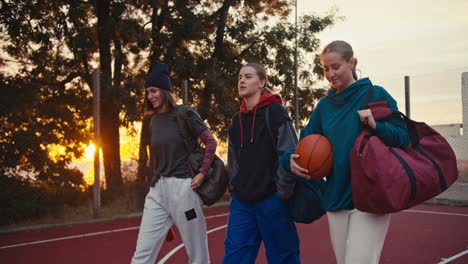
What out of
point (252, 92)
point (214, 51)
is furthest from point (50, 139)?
point (252, 92)

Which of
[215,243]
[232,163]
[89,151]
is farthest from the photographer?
[89,151]

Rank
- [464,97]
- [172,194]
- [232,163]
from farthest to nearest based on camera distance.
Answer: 1. [464,97]
2. [172,194]
3. [232,163]

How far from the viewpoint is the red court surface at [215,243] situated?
7527 millimetres

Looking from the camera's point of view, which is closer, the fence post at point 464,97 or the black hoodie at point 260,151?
the black hoodie at point 260,151

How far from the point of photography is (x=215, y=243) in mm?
8703

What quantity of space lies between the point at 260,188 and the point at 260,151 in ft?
0.98

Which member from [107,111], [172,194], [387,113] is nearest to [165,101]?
[172,194]

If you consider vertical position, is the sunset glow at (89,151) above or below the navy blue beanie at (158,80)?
below

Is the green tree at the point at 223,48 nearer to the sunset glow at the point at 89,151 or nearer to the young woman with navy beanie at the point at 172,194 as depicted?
the sunset glow at the point at 89,151

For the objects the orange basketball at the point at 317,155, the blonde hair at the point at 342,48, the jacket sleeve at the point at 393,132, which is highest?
the blonde hair at the point at 342,48

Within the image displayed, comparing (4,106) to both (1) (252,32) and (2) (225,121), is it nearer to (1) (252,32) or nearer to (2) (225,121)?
(2) (225,121)

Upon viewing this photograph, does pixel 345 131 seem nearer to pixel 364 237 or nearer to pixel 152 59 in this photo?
pixel 364 237

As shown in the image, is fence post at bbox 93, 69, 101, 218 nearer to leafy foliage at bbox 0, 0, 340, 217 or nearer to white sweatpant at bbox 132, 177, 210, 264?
leafy foliage at bbox 0, 0, 340, 217

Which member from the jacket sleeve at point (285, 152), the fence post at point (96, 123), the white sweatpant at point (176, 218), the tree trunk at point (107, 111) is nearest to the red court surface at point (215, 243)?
the fence post at point (96, 123)
